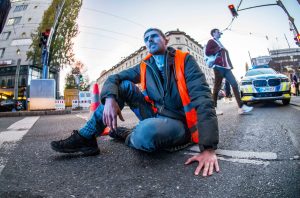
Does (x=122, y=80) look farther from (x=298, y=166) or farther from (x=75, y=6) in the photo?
(x=75, y=6)

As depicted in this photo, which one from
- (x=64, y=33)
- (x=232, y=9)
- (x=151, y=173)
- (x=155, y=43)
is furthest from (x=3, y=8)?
(x=64, y=33)

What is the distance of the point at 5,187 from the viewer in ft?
4.30

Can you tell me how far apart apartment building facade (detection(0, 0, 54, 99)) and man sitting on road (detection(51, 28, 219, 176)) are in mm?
24943

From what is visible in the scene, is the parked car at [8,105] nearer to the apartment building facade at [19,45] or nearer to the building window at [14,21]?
the apartment building facade at [19,45]

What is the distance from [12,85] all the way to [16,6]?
70.1ft

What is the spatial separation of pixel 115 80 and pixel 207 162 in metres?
1.12

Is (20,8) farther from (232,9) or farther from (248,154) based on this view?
(248,154)

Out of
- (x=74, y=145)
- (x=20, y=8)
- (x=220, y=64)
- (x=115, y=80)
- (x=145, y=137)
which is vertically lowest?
(x=74, y=145)

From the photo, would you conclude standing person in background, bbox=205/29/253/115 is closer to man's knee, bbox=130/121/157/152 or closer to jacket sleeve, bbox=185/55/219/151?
jacket sleeve, bbox=185/55/219/151

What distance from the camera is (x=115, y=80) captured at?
2078mm

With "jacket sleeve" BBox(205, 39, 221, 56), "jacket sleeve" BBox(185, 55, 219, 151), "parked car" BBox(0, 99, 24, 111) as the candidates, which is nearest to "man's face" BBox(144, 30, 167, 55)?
"jacket sleeve" BBox(185, 55, 219, 151)

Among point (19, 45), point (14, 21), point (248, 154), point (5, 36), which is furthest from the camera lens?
point (14, 21)

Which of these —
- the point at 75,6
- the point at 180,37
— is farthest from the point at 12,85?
the point at 180,37

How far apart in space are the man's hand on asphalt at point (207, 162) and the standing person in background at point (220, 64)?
357 cm
